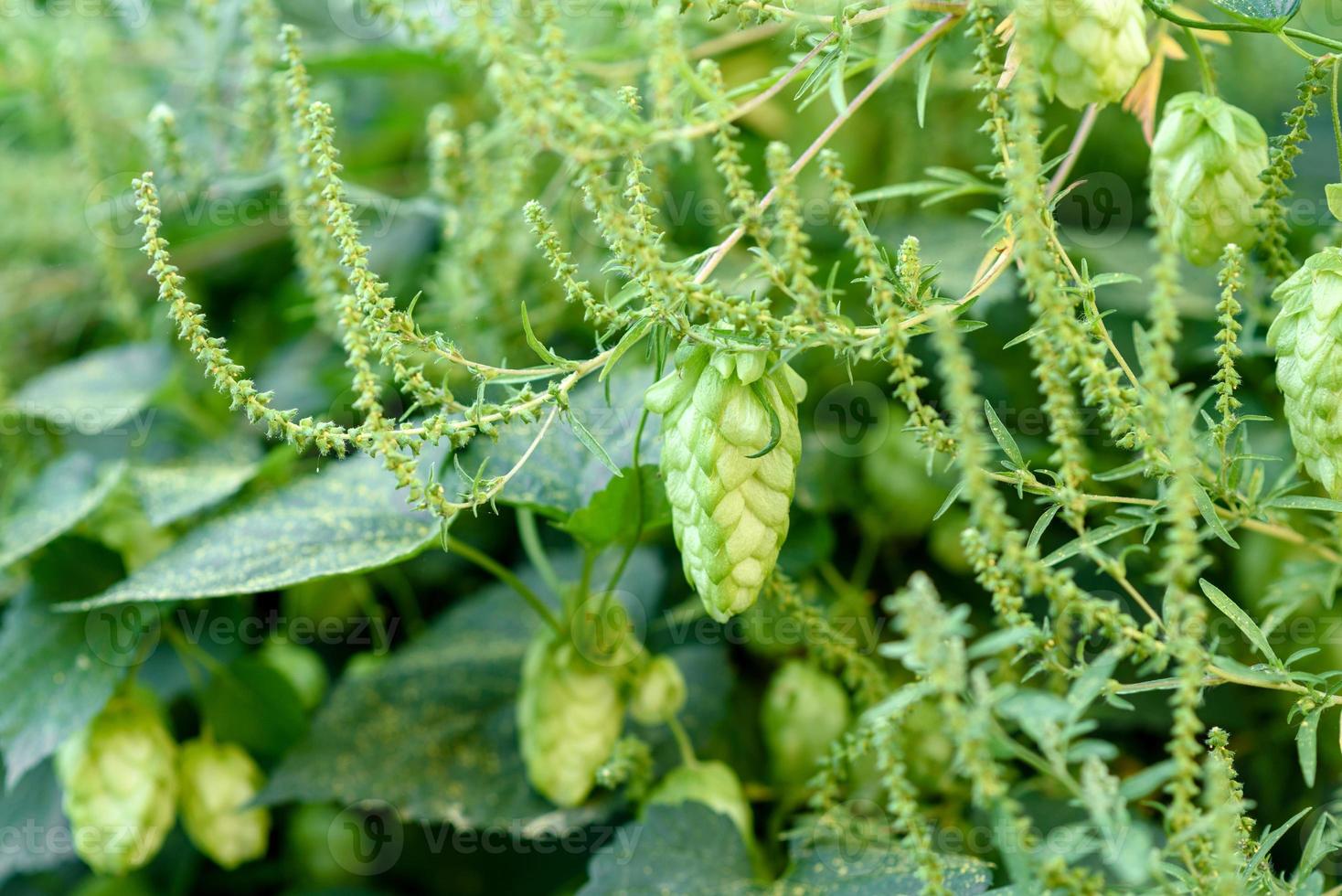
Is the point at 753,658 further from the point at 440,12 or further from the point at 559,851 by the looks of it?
the point at 440,12

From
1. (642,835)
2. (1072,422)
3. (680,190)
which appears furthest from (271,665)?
(1072,422)

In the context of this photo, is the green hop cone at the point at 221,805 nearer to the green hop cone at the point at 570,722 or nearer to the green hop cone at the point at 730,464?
the green hop cone at the point at 570,722

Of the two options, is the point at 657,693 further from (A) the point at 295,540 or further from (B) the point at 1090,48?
(B) the point at 1090,48

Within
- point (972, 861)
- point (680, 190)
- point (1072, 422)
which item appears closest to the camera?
point (1072, 422)

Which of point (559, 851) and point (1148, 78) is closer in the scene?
point (1148, 78)

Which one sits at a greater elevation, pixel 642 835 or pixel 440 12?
pixel 440 12

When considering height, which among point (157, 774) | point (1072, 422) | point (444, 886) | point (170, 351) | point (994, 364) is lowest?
point (444, 886)

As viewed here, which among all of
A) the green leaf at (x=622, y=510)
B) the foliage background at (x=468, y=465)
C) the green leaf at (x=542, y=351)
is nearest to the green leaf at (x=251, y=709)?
the foliage background at (x=468, y=465)
